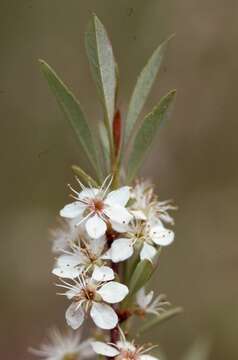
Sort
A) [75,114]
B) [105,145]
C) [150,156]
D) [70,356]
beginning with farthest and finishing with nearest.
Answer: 1. [150,156]
2. [70,356]
3. [105,145]
4. [75,114]

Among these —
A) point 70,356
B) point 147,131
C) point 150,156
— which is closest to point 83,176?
point 147,131

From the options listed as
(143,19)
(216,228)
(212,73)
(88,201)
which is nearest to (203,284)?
(216,228)

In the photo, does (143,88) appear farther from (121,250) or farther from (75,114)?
(121,250)

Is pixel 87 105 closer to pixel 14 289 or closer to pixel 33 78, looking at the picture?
pixel 33 78

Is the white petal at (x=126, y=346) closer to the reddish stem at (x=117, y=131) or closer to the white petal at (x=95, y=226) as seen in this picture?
the white petal at (x=95, y=226)

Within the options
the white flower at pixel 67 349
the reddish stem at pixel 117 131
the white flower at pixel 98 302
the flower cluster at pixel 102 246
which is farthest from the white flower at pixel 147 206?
the white flower at pixel 67 349

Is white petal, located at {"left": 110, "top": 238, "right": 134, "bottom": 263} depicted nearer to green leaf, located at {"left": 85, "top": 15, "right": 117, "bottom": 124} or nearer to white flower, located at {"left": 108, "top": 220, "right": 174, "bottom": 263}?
white flower, located at {"left": 108, "top": 220, "right": 174, "bottom": 263}
